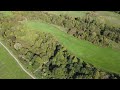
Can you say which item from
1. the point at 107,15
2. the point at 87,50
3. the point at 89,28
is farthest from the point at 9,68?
the point at 107,15

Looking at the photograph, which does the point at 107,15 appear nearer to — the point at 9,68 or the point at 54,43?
the point at 54,43

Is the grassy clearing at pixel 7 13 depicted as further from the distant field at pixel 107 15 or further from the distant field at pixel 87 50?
the distant field at pixel 107 15

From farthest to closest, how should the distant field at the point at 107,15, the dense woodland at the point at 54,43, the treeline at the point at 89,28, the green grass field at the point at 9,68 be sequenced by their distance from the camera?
the treeline at the point at 89,28, the distant field at the point at 107,15, the dense woodland at the point at 54,43, the green grass field at the point at 9,68

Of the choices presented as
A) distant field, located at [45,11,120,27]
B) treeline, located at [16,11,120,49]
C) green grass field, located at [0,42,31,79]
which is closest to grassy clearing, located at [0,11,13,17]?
treeline, located at [16,11,120,49]

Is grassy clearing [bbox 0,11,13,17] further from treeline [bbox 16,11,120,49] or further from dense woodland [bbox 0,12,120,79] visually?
treeline [bbox 16,11,120,49]

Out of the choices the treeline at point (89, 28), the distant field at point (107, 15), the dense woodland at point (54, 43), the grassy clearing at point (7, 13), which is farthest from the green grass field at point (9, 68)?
the distant field at point (107, 15)
